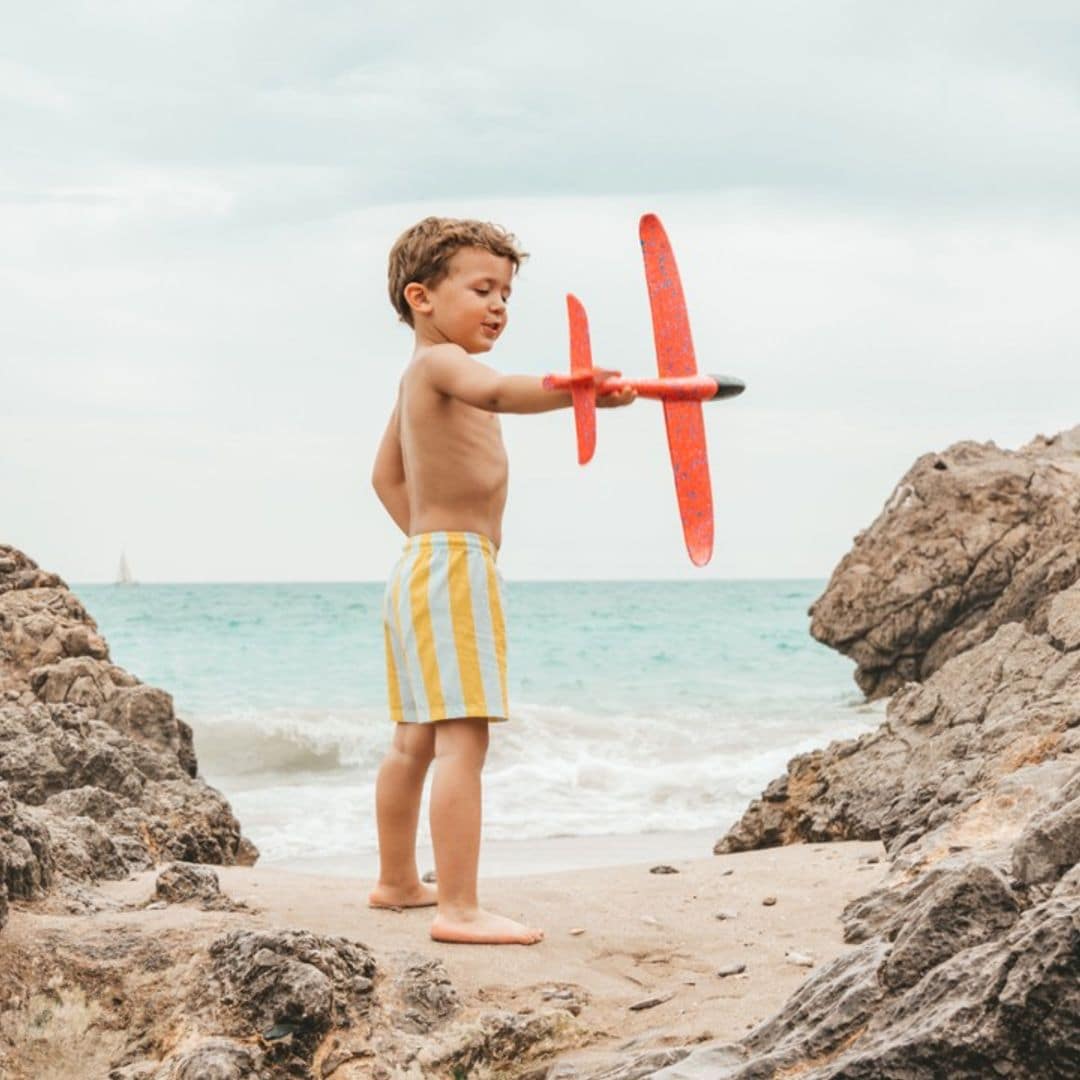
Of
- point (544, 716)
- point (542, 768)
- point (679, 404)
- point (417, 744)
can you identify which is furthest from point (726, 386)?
point (544, 716)

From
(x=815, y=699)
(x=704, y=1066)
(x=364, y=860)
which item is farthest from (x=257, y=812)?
(x=815, y=699)

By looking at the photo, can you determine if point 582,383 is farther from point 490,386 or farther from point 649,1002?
point 649,1002

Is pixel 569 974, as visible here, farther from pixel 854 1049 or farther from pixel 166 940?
pixel 854 1049

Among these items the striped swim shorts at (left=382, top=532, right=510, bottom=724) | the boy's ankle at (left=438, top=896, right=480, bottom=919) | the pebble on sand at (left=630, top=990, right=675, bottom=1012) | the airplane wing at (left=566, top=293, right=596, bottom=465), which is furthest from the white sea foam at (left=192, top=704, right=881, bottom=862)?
the airplane wing at (left=566, top=293, right=596, bottom=465)

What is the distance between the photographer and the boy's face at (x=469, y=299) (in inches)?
151

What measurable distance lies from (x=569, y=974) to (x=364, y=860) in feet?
12.4

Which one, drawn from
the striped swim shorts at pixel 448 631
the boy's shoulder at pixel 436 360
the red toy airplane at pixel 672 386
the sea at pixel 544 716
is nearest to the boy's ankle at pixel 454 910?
the striped swim shorts at pixel 448 631

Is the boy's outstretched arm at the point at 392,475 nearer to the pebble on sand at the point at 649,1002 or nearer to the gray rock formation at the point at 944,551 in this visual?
the pebble on sand at the point at 649,1002

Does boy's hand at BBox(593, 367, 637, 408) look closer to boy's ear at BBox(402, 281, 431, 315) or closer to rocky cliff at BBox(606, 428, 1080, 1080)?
boy's ear at BBox(402, 281, 431, 315)

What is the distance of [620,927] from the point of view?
145 inches

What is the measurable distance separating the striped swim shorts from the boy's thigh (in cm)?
3

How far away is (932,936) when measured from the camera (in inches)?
85.8

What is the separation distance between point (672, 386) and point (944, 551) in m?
8.47

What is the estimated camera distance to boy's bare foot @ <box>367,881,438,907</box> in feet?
12.6
